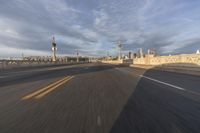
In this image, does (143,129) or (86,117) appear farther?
(86,117)

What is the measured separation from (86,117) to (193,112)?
2.91 meters

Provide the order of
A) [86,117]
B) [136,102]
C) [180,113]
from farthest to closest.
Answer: [136,102] → [180,113] → [86,117]

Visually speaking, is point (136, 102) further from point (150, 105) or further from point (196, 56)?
point (196, 56)

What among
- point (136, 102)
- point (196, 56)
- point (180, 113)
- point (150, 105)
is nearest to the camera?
point (180, 113)

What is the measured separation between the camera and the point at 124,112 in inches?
249

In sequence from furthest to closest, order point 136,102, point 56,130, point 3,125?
point 136,102
point 3,125
point 56,130

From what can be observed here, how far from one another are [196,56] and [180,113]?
2261 cm

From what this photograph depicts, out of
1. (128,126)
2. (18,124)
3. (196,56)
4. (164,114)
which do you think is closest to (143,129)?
(128,126)

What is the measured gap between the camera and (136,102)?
7773 millimetres

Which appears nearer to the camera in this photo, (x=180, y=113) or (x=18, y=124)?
(x=18, y=124)

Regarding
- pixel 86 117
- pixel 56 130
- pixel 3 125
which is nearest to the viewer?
pixel 56 130

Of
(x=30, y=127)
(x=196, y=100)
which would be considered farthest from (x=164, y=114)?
(x=30, y=127)

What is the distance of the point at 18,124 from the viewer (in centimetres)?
525

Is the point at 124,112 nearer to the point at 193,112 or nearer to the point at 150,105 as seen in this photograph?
the point at 150,105
